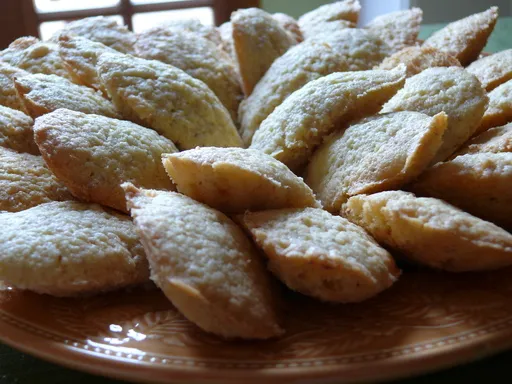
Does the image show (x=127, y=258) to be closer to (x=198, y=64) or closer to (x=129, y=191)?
(x=129, y=191)

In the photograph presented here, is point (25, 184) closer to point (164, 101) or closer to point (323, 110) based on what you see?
point (164, 101)

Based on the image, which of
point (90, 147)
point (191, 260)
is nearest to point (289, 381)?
point (191, 260)

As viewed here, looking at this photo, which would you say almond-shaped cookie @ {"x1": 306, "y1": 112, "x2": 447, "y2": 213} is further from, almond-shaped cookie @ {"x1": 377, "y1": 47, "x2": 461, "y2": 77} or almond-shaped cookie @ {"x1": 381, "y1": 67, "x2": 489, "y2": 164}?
almond-shaped cookie @ {"x1": 377, "y1": 47, "x2": 461, "y2": 77}

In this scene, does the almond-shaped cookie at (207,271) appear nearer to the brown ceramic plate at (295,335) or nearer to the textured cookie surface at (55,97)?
the brown ceramic plate at (295,335)

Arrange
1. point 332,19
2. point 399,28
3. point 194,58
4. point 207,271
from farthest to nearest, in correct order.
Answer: point 332,19
point 399,28
point 194,58
point 207,271

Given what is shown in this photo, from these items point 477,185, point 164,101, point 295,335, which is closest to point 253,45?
point 164,101

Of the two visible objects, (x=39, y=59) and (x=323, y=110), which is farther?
(x=39, y=59)
